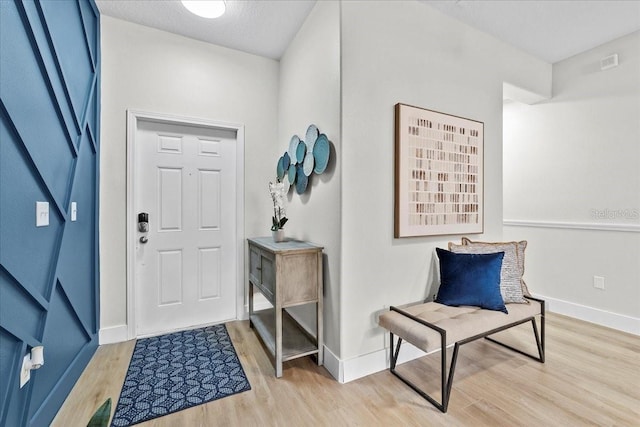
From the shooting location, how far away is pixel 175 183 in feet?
8.99

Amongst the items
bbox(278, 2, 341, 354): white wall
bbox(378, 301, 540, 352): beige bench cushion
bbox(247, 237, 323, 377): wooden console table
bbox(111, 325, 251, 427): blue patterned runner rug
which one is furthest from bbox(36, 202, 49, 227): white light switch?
bbox(378, 301, 540, 352): beige bench cushion

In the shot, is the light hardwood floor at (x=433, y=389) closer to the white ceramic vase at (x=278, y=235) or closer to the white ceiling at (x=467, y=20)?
the white ceramic vase at (x=278, y=235)

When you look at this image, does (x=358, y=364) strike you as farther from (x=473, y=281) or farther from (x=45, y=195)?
(x=45, y=195)

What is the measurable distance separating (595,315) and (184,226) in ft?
13.6

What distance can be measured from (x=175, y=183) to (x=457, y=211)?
259 centimetres

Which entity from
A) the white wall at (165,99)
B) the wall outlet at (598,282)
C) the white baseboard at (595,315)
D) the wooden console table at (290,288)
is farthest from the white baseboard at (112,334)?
the wall outlet at (598,282)

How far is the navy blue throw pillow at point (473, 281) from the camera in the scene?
200 cm

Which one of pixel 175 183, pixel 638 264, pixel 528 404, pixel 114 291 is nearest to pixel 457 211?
pixel 528 404

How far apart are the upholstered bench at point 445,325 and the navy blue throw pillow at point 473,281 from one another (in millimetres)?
52

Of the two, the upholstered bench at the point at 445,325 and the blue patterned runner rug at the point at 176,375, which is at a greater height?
the upholstered bench at the point at 445,325

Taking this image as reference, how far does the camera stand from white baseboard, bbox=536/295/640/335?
2.61m

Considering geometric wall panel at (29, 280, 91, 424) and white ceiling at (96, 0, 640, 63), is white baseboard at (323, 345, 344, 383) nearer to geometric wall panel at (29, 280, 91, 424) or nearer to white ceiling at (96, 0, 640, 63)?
geometric wall panel at (29, 280, 91, 424)

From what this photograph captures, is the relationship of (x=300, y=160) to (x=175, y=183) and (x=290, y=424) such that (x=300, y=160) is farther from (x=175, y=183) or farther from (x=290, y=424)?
(x=290, y=424)

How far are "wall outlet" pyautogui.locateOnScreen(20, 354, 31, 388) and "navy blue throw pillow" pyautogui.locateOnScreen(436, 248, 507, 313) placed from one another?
2348 mm
